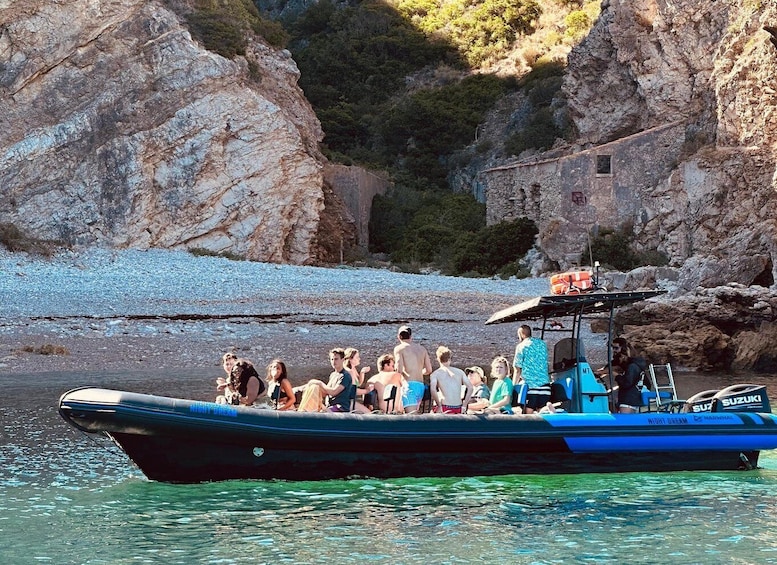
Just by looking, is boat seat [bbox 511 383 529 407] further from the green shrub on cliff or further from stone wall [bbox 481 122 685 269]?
stone wall [bbox 481 122 685 269]

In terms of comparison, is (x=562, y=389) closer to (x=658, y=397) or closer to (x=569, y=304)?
(x=569, y=304)

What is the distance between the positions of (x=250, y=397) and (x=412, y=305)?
15290mm

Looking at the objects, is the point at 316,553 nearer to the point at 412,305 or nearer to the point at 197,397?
the point at 197,397

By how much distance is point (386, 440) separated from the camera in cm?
975

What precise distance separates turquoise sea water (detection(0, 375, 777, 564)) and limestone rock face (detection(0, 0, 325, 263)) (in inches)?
953

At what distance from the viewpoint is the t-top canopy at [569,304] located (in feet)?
33.2

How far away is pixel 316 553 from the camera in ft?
25.6

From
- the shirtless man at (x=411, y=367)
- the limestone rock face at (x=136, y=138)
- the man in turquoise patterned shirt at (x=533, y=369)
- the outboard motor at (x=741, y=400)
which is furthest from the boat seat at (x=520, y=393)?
the limestone rock face at (x=136, y=138)

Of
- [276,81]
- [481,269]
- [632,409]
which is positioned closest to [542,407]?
[632,409]

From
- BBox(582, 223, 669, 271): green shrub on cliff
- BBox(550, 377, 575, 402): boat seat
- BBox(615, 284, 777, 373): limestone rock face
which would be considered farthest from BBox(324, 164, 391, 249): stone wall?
BBox(550, 377, 575, 402): boat seat

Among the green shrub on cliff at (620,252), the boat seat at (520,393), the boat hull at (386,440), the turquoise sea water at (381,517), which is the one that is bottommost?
the turquoise sea water at (381,517)

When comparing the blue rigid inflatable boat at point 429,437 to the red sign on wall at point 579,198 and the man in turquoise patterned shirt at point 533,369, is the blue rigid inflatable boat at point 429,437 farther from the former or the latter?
the red sign on wall at point 579,198

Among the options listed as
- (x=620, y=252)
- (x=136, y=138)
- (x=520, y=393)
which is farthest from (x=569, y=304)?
(x=136, y=138)

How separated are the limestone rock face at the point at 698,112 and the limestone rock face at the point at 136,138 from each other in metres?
11.4
